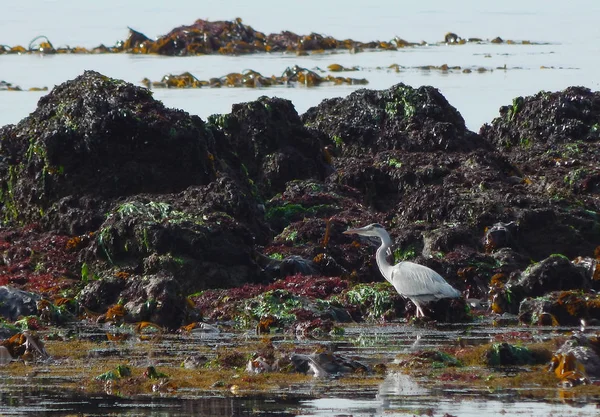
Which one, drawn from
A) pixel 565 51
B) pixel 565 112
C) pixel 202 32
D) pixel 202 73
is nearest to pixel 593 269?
pixel 565 112

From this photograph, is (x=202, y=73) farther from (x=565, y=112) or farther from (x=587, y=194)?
(x=587, y=194)

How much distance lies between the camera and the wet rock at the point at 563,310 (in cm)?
1161

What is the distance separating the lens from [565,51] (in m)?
41.8

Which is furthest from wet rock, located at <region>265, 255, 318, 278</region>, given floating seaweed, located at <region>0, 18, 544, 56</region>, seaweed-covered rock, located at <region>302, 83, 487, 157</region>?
floating seaweed, located at <region>0, 18, 544, 56</region>

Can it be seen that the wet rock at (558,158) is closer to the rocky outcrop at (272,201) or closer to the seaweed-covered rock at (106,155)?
the rocky outcrop at (272,201)

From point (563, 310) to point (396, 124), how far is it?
8249 mm

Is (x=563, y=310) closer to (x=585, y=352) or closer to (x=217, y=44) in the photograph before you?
(x=585, y=352)

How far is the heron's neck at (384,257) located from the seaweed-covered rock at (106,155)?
10.6ft

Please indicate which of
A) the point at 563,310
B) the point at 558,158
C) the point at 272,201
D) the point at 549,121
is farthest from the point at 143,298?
the point at 549,121

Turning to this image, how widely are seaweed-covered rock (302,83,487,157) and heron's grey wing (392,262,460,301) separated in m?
Result: 6.53

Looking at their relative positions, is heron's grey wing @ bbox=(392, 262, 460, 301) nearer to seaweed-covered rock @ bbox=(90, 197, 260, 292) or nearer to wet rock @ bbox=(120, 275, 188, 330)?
seaweed-covered rock @ bbox=(90, 197, 260, 292)

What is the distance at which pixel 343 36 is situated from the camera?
48719 mm

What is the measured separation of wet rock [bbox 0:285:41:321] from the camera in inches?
483

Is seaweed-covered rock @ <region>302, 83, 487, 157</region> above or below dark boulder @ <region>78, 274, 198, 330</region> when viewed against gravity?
above
